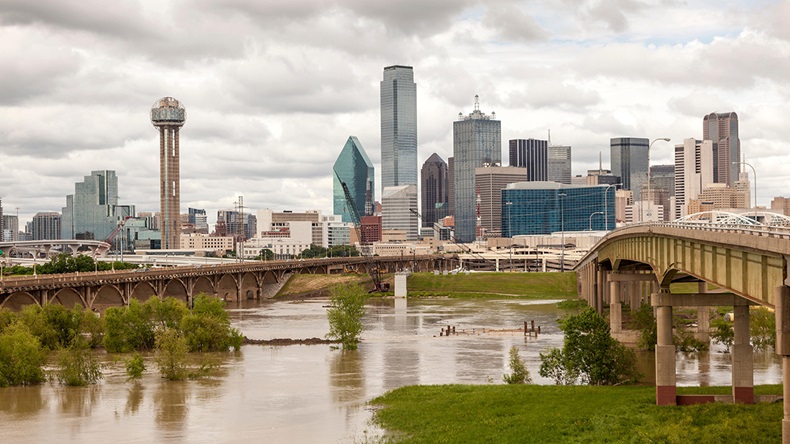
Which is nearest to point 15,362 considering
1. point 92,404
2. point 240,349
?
point 92,404

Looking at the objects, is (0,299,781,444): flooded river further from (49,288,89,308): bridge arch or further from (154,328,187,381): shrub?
(49,288,89,308): bridge arch

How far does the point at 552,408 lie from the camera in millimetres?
59375

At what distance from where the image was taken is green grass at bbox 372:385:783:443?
49.8 metres

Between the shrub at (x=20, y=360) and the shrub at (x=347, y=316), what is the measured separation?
108 ft

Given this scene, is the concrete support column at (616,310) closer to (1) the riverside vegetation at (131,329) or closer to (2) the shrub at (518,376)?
(2) the shrub at (518,376)

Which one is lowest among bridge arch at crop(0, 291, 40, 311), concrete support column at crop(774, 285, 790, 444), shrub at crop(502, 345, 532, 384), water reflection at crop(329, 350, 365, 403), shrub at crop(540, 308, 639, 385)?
water reflection at crop(329, 350, 365, 403)

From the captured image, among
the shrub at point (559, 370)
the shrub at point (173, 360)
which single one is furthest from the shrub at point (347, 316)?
the shrub at point (559, 370)

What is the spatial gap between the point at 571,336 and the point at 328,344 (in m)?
43.1

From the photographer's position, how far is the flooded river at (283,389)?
196 ft

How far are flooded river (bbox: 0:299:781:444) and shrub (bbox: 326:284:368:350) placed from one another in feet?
6.64

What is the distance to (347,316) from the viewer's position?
107m

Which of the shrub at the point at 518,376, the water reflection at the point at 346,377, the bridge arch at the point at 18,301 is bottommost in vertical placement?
the water reflection at the point at 346,377

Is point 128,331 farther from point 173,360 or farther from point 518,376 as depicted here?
point 518,376

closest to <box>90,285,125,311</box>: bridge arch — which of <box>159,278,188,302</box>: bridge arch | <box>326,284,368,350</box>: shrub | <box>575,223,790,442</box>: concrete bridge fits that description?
<box>159,278,188,302</box>: bridge arch
